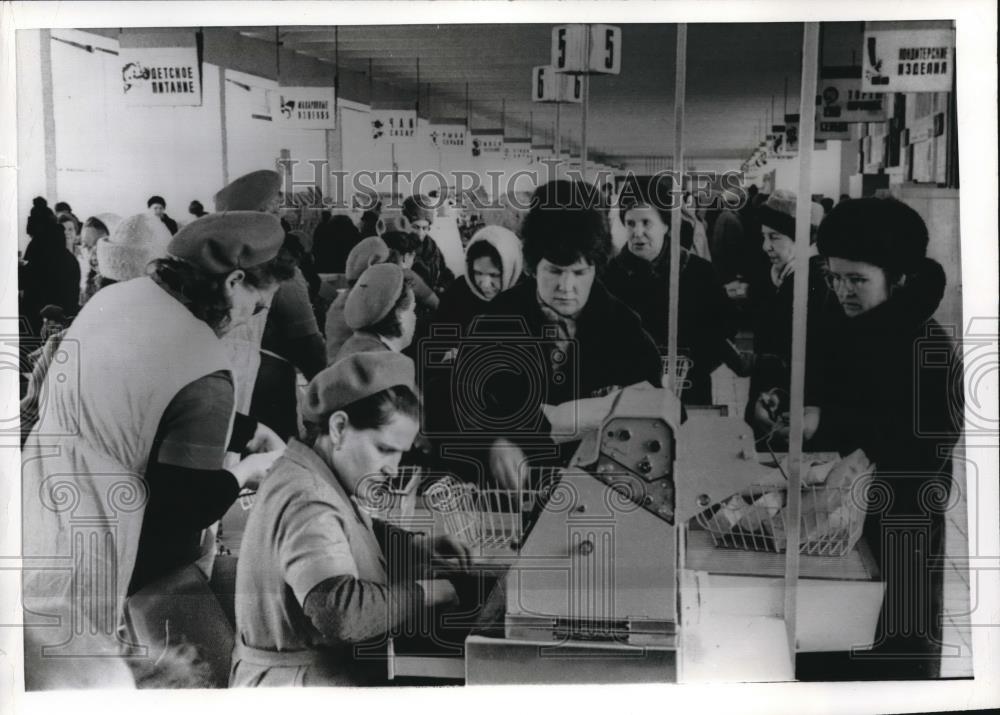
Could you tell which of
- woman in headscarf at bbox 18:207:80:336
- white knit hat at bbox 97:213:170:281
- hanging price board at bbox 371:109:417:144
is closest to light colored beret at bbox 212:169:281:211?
white knit hat at bbox 97:213:170:281

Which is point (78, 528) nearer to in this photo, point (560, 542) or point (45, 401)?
point (45, 401)

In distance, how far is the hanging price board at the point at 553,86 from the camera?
2.65m

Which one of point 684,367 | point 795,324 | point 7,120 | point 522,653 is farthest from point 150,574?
point 795,324

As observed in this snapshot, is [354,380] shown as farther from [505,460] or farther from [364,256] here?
[505,460]

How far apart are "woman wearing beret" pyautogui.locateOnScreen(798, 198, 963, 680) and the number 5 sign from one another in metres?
0.66

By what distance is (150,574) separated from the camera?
2.74 meters

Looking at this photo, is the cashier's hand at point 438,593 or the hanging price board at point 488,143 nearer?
the hanging price board at point 488,143

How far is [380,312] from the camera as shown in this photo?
2688 mm

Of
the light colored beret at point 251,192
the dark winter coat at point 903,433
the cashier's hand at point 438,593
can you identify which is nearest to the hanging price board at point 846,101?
the dark winter coat at point 903,433

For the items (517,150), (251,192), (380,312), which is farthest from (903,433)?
(251,192)

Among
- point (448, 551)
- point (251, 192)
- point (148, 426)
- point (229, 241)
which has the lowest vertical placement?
point (448, 551)

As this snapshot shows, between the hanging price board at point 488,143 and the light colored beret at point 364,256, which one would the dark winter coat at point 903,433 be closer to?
the hanging price board at point 488,143
